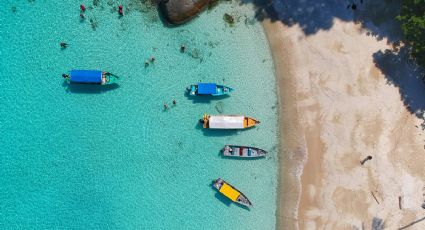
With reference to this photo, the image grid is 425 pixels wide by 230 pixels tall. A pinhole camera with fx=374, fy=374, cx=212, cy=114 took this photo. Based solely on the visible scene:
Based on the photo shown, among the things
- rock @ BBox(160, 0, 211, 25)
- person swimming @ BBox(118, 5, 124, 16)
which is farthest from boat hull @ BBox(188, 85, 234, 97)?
person swimming @ BBox(118, 5, 124, 16)

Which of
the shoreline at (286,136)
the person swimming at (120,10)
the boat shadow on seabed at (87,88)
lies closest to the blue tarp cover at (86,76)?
the boat shadow on seabed at (87,88)

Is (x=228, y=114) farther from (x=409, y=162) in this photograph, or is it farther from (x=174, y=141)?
(x=409, y=162)

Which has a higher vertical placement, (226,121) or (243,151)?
(226,121)

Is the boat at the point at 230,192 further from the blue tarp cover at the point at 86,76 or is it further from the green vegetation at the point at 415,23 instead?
the green vegetation at the point at 415,23

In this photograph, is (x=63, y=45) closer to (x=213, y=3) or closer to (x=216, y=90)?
(x=213, y=3)

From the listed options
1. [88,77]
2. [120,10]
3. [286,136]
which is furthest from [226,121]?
[120,10]

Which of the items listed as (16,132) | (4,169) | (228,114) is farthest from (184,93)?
(4,169)

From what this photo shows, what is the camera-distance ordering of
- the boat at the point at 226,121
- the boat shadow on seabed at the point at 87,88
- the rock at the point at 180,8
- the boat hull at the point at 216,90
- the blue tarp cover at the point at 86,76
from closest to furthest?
the blue tarp cover at the point at 86,76
the boat at the point at 226,121
the rock at the point at 180,8
the boat hull at the point at 216,90
the boat shadow on seabed at the point at 87,88
